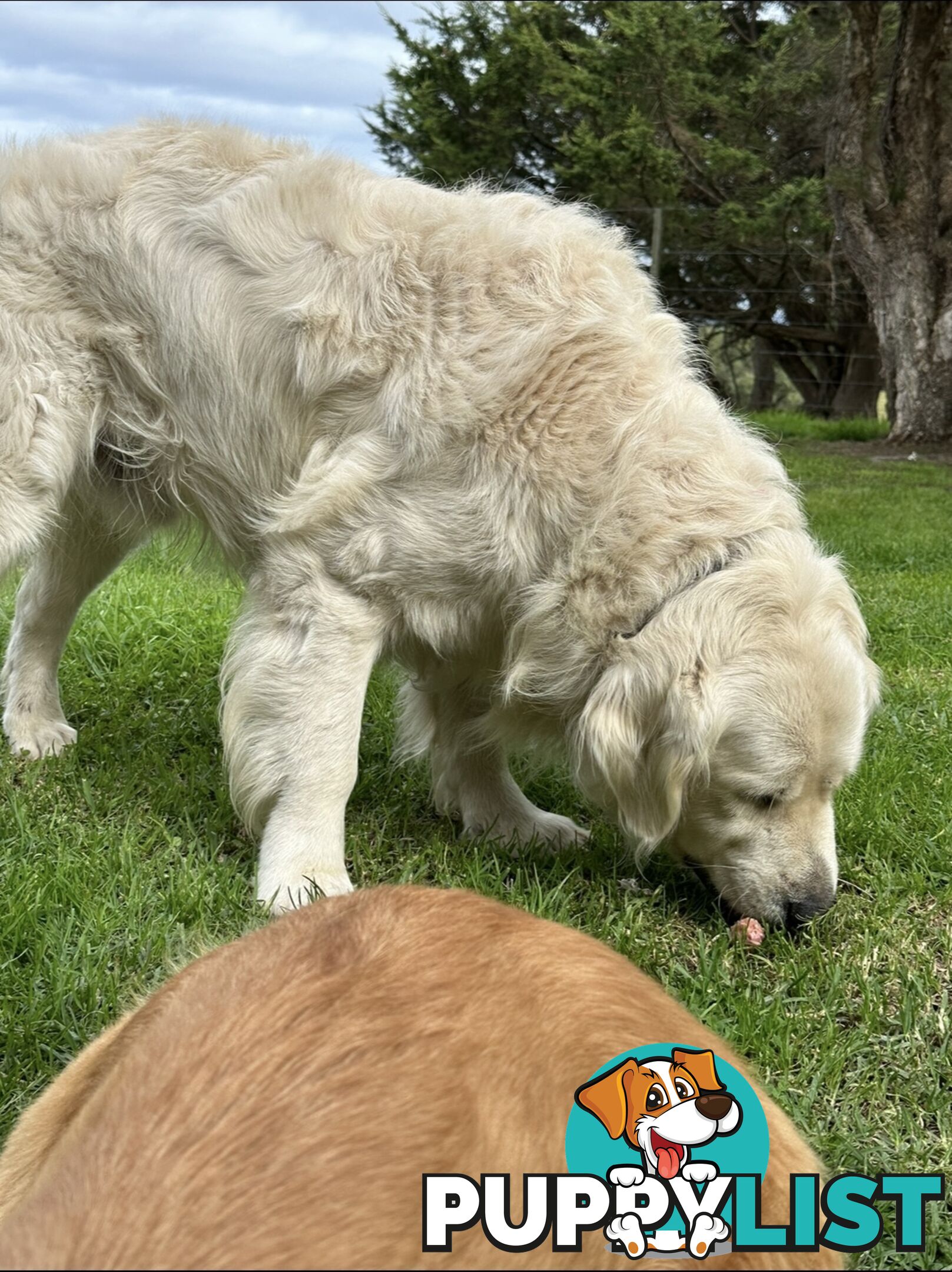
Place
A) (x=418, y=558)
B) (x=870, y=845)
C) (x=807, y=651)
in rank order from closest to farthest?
(x=807, y=651)
(x=418, y=558)
(x=870, y=845)

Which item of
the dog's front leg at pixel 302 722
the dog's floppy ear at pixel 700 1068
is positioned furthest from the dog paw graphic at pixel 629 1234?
the dog's front leg at pixel 302 722

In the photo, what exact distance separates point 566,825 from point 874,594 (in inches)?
125

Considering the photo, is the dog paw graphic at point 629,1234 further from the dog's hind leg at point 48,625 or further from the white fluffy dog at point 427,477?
the dog's hind leg at point 48,625

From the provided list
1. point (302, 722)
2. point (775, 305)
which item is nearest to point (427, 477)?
point (302, 722)

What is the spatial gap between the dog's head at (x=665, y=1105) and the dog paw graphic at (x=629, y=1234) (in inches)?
3.3

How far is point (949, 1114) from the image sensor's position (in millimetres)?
2248

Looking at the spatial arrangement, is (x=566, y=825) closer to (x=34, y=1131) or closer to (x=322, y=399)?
(x=322, y=399)

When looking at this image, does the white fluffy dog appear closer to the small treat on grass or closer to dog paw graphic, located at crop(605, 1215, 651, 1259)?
the small treat on grass

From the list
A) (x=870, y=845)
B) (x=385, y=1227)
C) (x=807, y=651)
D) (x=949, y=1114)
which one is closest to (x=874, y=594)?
(x=870, y=845)

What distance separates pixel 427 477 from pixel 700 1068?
219cm

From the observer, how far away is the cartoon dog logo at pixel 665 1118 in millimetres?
979

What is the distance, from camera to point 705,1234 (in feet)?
3.28

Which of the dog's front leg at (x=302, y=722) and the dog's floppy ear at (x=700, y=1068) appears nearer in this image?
the dog's floppy ear at (x=700, y=1068)

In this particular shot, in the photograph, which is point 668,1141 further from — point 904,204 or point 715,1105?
point 904,204
